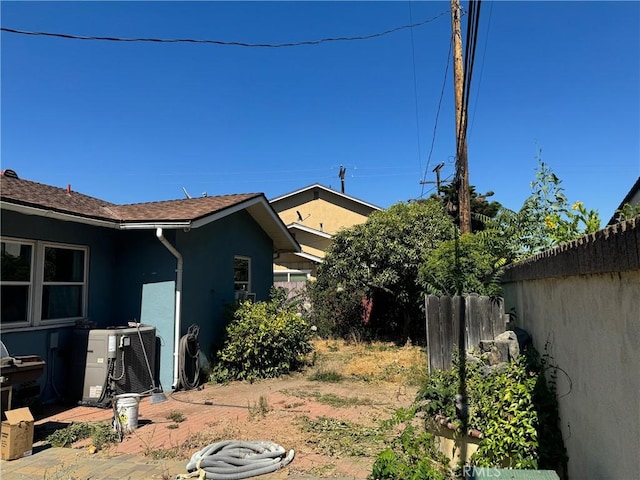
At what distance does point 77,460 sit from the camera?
4.68 m

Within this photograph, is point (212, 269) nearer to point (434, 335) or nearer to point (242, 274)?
point (242, 274)

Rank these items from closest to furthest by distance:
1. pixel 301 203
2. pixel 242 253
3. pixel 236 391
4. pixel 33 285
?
1. pixel 33 285
2. pixel 236 391
3. pixel 242 253
4. pixel 301 203

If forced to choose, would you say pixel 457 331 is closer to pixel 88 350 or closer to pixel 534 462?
pixel 534 462

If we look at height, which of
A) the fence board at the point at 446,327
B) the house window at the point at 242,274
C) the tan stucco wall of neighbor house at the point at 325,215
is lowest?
the fence board at the point at 446,327

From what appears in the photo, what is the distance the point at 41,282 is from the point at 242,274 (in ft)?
16.9

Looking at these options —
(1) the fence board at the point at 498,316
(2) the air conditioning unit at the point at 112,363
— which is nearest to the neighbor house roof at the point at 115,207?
(2) the air conditioning unit at the point at 112,363

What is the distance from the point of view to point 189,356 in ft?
27.5

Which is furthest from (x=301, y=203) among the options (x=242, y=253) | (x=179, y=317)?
(x=179, y=317)

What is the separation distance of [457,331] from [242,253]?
642cm

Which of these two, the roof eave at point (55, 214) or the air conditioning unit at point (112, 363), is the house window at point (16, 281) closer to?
the roof eave at point (55, 214)

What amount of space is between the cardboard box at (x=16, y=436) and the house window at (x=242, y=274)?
241 inches

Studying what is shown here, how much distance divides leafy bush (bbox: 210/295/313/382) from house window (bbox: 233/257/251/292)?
1545 millimetres

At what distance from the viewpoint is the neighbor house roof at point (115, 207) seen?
6.59m

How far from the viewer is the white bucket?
5492 millimetres
